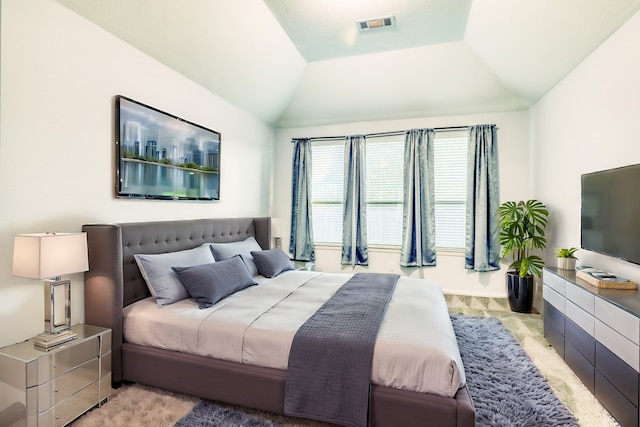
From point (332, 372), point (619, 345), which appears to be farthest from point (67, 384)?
point (619, 345)

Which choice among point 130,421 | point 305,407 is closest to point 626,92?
point 305,407

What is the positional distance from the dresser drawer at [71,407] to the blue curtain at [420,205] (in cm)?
380

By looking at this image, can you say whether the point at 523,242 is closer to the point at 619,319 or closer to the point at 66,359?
the point at 619,319

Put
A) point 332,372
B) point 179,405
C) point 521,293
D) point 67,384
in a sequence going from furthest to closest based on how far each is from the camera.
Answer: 1. point 521,293
2. point 179,405
3. point 67,384
4. point 332,372

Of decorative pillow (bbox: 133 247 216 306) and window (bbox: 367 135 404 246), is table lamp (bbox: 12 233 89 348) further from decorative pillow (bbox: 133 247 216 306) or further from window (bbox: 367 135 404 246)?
window (bbox: 367 135 404 246)

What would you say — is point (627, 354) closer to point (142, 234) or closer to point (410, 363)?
point (410, 363)

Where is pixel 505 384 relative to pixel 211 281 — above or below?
below

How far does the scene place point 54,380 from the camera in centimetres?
175

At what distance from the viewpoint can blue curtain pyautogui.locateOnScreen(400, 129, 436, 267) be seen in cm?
458

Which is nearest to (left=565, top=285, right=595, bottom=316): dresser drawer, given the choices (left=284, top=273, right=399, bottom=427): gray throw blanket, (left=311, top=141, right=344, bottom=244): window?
(left=284, top=273, right=399, bottom=427): gray throw blanket

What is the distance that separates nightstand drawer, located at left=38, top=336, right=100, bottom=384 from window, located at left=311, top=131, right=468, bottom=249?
354 cm

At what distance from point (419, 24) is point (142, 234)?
345cm

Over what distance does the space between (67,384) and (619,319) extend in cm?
322

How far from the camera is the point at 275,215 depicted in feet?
17.7
